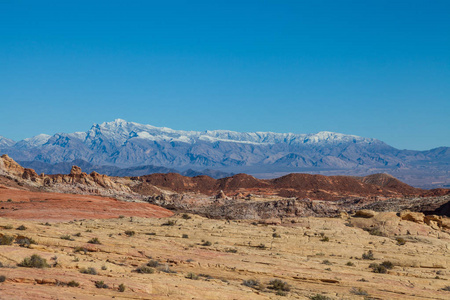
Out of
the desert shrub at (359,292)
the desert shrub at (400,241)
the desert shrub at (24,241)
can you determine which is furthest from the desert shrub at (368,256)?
the desert shrub at (24,241)

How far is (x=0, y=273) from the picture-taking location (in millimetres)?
16750

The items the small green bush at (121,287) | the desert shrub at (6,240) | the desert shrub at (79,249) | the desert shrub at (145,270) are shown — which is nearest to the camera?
the small green bush at (121,287)

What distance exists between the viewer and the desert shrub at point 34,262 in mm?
18594

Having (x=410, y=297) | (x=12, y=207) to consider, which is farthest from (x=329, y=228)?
(x=12, y=207)

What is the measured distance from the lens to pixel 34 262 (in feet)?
61.3

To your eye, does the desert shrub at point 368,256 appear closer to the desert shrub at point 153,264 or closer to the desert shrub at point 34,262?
the desert shrub at point 153,264

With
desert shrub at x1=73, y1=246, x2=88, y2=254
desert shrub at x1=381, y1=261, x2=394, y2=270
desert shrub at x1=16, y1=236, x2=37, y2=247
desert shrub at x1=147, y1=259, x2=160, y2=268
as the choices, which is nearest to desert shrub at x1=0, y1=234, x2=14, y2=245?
desert shrub at x1=16, y1=236, x2=37, y2=247

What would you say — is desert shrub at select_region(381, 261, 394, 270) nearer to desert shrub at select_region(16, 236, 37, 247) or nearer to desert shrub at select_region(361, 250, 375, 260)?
desert shrub at select_region(361, 250, 375, 260)

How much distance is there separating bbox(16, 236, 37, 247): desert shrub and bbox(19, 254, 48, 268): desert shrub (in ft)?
12.8

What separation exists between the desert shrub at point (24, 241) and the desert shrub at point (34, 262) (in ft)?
12.8

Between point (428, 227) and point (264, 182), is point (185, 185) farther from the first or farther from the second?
point (428, 227)

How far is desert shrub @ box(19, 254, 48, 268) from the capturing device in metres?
18.6

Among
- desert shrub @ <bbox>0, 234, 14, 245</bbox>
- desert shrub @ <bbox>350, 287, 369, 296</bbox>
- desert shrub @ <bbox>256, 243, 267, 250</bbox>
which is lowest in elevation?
desert shrub @ <bbox>350, 287, 369, 296</bbox>

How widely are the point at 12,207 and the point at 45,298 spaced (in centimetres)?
3516
